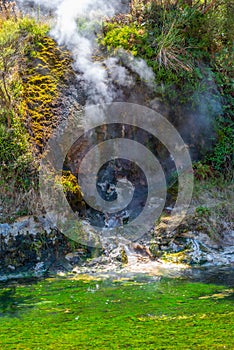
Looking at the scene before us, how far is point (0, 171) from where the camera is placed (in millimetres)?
7207

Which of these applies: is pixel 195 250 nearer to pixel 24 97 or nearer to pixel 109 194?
pixel 109 194

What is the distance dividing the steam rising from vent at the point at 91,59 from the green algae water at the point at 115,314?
4047 millimetres

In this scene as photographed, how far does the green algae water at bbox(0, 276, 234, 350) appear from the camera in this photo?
4.05 m

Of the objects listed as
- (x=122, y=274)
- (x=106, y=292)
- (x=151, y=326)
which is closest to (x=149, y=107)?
(x=122, y=274)

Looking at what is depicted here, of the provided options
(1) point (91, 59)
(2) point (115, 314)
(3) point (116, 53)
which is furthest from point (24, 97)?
(2) point (115, 314)

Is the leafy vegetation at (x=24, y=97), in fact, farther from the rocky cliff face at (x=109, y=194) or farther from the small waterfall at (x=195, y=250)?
the small waterfall at (x=195, y=250)

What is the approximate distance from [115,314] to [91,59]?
5767 mm

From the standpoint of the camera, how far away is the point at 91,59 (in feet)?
30.1

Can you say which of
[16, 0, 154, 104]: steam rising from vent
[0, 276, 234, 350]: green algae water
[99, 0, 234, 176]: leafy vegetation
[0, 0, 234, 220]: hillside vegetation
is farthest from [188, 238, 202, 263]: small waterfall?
[16, 0, 154, 104]: steam rising from vent

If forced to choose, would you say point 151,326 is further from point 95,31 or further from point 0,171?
point 95,31

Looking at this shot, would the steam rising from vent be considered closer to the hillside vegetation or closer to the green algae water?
the hillside vegetation

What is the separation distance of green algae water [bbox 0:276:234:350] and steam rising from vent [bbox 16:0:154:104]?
4.05m

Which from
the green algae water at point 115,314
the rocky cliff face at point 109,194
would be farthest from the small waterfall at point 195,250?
the green algae water at point 115,314

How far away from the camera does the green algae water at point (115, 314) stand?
4047mm
